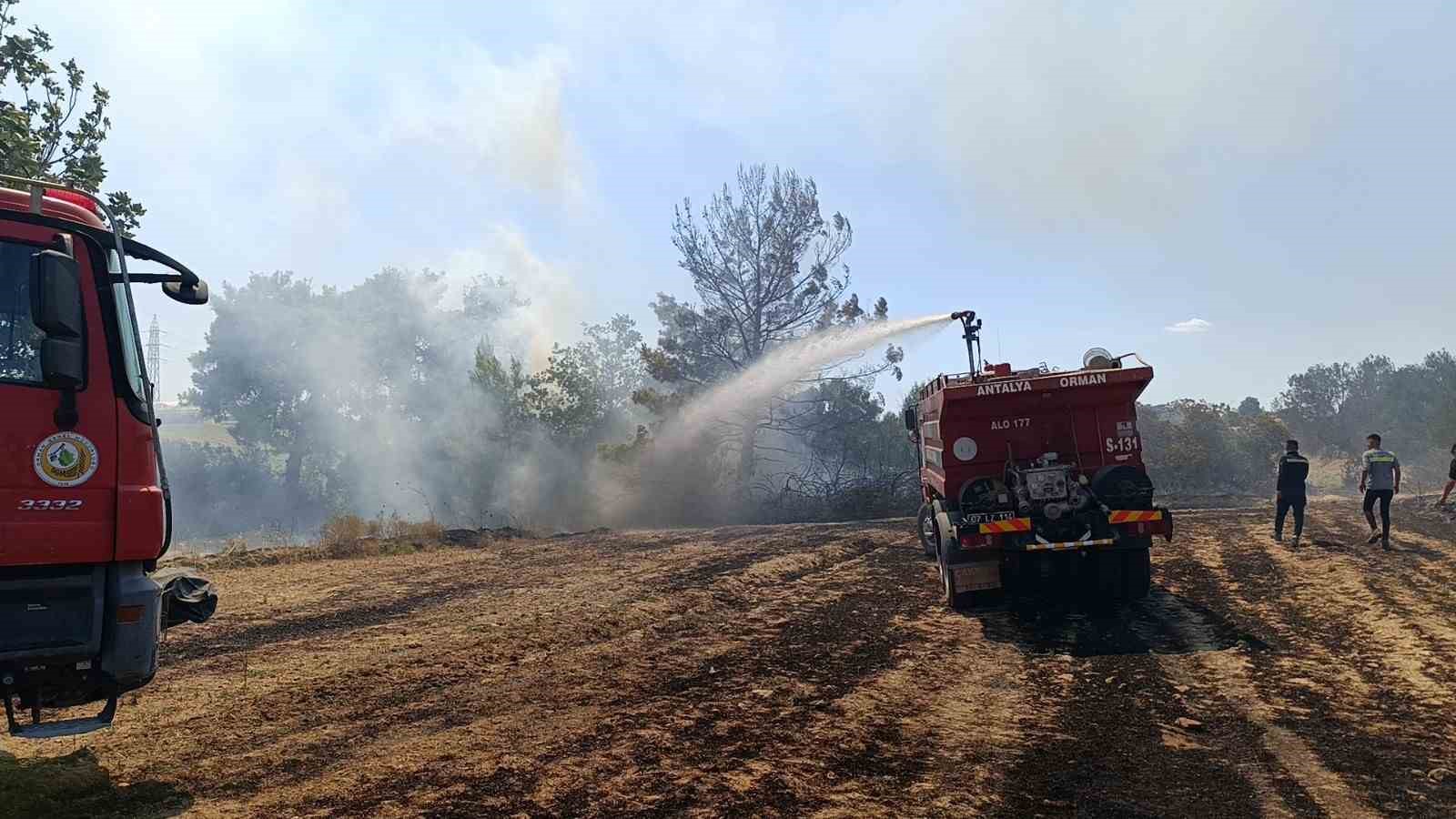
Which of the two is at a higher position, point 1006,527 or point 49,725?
point 1006,527

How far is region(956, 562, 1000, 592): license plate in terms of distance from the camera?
9.37 m

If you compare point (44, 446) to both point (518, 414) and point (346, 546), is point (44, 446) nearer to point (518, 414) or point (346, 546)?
point (346, 546)

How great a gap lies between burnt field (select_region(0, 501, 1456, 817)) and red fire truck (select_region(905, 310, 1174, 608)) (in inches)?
21.4

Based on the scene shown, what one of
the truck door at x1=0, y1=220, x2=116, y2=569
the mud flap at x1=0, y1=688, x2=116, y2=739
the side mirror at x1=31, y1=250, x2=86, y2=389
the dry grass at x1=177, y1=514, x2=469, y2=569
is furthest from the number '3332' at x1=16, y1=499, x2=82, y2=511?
the dry grass at x1=177, y1=514, x2=469, y2=569

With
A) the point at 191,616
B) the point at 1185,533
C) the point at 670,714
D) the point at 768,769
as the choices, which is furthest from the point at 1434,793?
the point at 1185,533

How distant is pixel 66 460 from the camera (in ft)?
13.5

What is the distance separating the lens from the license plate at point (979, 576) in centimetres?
937

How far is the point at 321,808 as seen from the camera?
432 centimetres

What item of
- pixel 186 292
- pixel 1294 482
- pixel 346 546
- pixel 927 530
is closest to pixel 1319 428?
pixel 1294 482

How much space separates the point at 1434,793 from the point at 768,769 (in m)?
3.41

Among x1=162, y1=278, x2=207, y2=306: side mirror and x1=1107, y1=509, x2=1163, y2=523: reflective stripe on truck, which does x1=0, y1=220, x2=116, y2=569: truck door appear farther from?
x1=1107, y1=509, x2=1163, y2=523: reflective stripe on truck

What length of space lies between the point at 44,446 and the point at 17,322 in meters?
0.63

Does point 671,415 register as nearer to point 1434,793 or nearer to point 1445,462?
point 1434,793

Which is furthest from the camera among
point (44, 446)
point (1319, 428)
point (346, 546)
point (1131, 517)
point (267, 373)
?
point (1319, 428)
